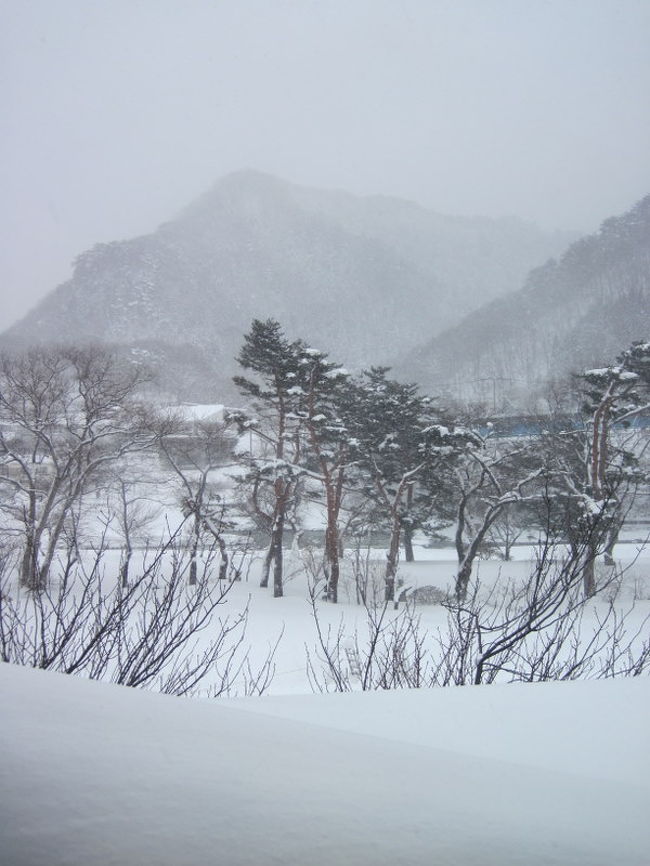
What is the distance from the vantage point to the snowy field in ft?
2.11

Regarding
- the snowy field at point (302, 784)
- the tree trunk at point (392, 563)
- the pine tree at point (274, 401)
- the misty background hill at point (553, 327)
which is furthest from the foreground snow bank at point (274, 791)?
the misty background hill at point (553, 327)

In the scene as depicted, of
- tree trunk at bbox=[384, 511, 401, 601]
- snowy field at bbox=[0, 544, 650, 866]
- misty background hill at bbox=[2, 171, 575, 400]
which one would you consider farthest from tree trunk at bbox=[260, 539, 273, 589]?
snowy field at bbox=[0, 544, 650, 866]

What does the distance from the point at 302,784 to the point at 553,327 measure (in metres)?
11.1

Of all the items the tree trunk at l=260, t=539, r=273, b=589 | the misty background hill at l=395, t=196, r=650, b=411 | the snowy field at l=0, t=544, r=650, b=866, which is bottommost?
the tree trunk at l=260, t=539, r=273, b=589

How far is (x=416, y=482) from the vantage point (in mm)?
11797

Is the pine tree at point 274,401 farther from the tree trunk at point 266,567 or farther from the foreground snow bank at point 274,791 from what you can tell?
the foreground snow bank at point 274,791

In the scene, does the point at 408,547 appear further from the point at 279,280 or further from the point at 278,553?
the point at 279,280

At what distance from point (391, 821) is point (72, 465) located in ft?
28.7

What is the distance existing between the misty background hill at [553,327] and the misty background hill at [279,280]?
65 centimetres

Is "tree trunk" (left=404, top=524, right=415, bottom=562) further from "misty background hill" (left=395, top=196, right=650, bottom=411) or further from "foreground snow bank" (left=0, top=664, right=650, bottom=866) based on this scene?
"foreground snow bank" (left=0, top=664, right=650, bottom=866)

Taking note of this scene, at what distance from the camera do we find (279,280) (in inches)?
493

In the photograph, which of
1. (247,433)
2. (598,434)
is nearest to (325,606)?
(247,433)

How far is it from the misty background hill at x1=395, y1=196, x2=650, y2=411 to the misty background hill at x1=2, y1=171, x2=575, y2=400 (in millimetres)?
653

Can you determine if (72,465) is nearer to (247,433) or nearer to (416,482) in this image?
(247,433)
